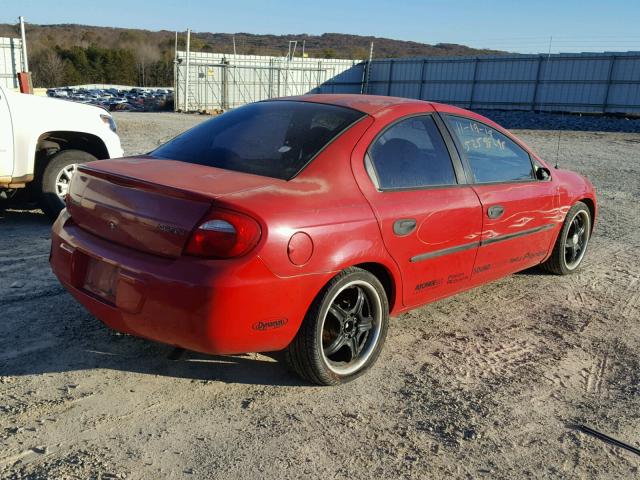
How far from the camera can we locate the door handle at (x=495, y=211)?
4.08m

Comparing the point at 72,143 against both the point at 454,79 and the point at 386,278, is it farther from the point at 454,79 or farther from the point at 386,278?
the point at 454,79

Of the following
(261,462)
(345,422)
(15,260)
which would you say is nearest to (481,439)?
(345,422)

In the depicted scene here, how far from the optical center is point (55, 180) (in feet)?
20.8

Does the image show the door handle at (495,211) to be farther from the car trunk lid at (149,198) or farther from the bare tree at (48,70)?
the bare tree at (48,70)

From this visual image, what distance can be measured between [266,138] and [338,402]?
1.59 m

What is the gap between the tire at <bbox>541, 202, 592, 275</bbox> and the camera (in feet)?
17.2

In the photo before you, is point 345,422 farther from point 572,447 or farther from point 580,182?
point 580,182

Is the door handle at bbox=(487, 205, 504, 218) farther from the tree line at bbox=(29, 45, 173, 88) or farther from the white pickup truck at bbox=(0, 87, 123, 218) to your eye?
the tree line at bbox=(29, 45, 173, 88)

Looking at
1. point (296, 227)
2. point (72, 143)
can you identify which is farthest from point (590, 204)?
point (72, 143)

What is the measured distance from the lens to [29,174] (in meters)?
6.15

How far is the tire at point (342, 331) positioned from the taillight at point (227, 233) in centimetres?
52

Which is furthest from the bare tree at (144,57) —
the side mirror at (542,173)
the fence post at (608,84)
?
the side mirror at (542,173)

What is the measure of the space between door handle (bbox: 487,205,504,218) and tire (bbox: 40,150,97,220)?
457 cm

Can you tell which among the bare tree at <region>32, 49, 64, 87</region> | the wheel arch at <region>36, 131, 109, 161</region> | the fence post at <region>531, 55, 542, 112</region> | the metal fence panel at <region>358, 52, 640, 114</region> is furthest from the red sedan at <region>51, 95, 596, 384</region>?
the bare tree at <region>32, 49, 64, 87</region>
